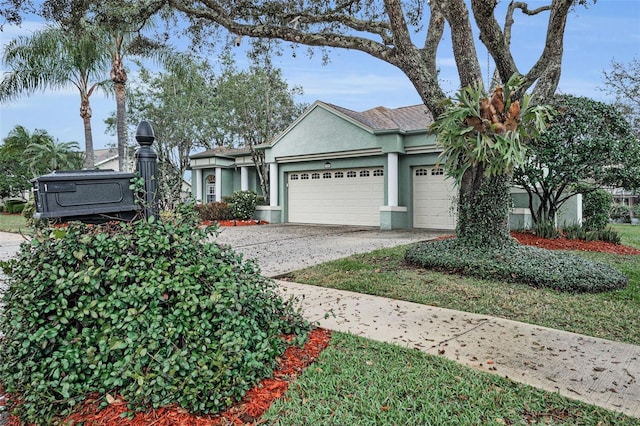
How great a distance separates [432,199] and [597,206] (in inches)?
188

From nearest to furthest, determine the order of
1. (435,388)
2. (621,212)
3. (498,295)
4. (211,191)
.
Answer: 1. (435,388)
2. (498,295)
3. (211,191)
4. (621,212)

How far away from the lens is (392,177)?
544 inches

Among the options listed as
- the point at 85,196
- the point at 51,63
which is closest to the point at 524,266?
the point at 85,196

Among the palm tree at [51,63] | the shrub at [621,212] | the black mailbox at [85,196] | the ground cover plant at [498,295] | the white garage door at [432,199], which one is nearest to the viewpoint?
the black mailbox at [85,196]

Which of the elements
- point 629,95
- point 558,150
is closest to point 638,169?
point 558,150

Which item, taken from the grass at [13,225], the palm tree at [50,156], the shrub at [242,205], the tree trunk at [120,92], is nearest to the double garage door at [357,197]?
the shrub at [242,205]

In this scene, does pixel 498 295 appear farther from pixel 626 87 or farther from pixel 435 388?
pixel 626 87

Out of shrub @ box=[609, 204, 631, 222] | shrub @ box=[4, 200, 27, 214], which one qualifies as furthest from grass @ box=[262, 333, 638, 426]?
shrub @ box=[4, 200, 27, 214]

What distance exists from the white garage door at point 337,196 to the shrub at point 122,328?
1248 centimetres

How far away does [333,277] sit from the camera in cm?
614

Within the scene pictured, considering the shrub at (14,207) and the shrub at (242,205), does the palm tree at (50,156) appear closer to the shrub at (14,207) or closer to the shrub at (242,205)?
the shrub at (14,207)

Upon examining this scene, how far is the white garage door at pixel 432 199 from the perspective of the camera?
1359 centimetres

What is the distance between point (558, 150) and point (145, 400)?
9537 mm

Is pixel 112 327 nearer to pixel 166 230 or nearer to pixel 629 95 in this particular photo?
pixel 166 230
